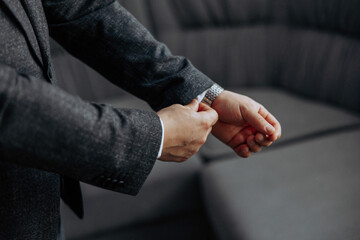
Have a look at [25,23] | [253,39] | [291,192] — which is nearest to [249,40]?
[253,39]

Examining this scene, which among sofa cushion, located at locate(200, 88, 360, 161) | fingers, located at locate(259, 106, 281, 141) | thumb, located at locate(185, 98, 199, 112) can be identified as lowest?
sofa cushion, located at locate(200, 88, 360, 161)

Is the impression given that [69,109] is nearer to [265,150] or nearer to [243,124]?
[243,124]

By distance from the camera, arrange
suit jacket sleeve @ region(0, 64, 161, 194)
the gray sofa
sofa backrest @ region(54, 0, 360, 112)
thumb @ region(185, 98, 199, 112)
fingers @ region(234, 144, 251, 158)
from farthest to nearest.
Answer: sofa backrest @ region(54, 0, 360, 112) < the gray sofa < fingers @ region(234, 144, 251, 158) < thumb @ region(185, 98, 199, 112) < suit jacket sleeve @ region(0, 64, 161, 194)

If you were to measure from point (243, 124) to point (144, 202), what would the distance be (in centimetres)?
59

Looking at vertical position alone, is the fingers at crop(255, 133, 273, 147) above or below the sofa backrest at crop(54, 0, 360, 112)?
above

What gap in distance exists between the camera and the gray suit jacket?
43 cm

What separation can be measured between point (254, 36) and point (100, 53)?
3.73ft

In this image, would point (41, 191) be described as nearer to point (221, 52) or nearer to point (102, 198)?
point (102, 198)

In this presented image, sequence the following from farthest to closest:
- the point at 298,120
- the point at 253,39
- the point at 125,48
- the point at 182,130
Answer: the point at 253,39 < the point at 298,120 < the point at 125,48 < the point at 182,130

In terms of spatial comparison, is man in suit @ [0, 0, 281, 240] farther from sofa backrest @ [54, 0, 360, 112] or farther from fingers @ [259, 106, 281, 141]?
sofa backrest @ [54, 0, 360, 112]

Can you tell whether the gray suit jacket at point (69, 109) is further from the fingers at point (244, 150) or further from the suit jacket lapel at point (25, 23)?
the fingers at point (244, 150)

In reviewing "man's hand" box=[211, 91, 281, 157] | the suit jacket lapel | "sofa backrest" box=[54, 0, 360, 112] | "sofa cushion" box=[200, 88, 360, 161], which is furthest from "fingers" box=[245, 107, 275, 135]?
"sofa backrest" box=[54, 0, 360, 112]

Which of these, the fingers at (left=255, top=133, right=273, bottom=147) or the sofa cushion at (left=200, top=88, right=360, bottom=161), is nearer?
the fingers at (left=255, top=133, right=273, bottom=147)

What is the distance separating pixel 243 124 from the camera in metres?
0.77
